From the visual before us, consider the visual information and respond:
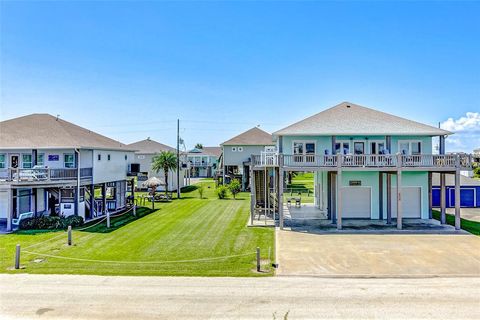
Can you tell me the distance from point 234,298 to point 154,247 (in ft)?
23.3

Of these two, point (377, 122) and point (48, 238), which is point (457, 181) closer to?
point (377, 122)

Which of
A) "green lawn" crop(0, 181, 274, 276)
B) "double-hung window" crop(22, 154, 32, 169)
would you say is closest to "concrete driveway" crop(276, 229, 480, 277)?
"green lawn" crop(0, 181, 274, 276)

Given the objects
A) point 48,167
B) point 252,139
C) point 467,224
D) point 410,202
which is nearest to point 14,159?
point 48,167

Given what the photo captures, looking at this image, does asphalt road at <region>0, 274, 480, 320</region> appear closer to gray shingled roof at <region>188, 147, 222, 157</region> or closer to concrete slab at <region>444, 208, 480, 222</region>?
concrete slab at <region>444, 208, 480, 222</region>

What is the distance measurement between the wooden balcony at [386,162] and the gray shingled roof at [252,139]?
947 inches

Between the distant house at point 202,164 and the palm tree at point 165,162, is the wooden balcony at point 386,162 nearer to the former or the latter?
the palm tree at point 165,162

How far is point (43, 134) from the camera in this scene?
2436cm

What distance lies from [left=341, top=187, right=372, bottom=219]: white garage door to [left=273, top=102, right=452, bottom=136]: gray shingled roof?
151 inches

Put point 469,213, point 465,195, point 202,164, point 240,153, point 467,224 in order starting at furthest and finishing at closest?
1. point 202,164
2. point 240,153
3. point 465,195
4. point 469,213
5. point 467,224

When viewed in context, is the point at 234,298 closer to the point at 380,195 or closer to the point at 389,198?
the point at 389,198

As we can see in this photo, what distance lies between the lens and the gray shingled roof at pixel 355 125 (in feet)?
73.5

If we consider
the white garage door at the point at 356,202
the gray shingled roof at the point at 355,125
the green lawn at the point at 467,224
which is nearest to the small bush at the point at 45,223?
the gray shingled roof at the point at 355,125

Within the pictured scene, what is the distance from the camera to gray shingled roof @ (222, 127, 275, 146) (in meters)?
45.5

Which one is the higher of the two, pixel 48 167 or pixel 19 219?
pixel 48 167
